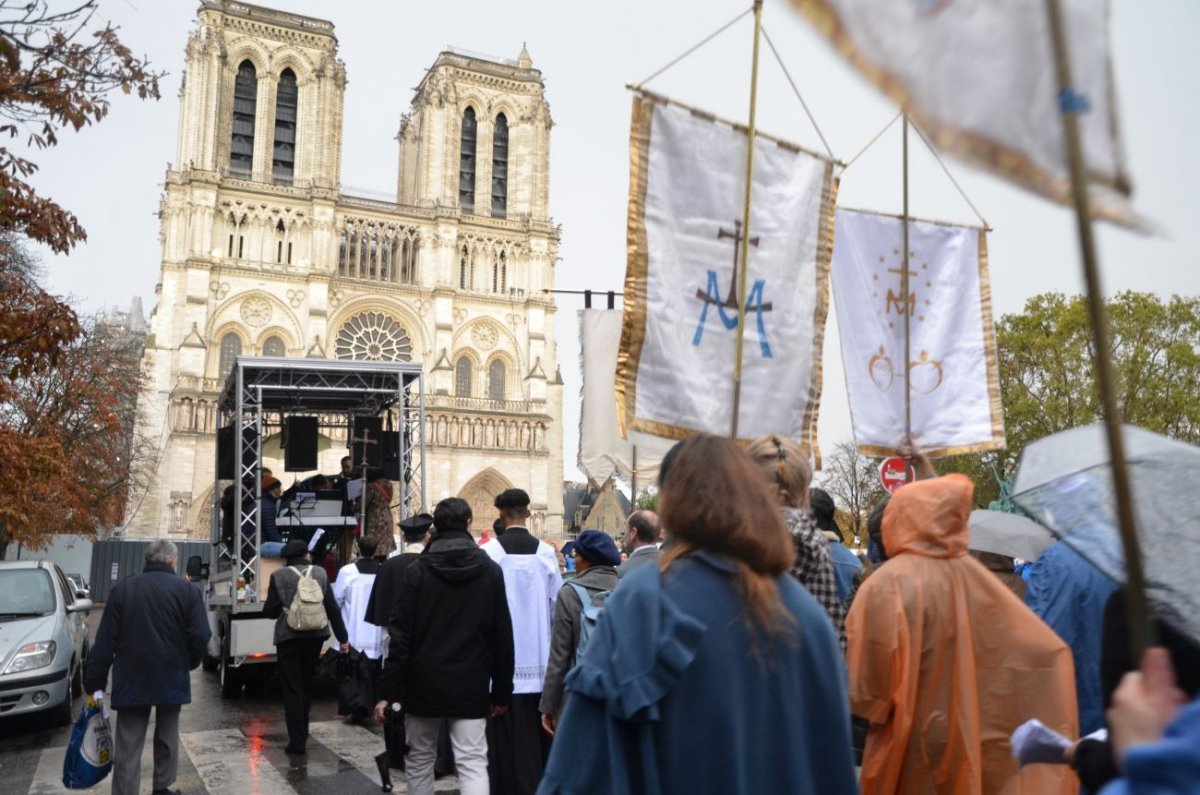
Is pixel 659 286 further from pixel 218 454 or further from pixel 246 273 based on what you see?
pixel 246 273

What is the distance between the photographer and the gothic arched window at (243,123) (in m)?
48.0

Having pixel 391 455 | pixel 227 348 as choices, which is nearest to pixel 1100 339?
pixel 391 455

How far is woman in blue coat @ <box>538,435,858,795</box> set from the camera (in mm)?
2107

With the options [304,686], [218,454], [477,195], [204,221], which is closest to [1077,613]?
[304,686]

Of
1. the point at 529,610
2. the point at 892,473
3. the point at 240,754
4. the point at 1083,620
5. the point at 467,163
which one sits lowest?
the point at 240,754

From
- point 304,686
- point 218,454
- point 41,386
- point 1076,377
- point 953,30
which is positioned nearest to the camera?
point 953,30

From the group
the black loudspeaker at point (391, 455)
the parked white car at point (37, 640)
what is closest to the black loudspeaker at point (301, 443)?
the black loudspeaker at point (391, 455)

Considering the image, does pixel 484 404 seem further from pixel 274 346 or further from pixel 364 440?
pixel 364 440

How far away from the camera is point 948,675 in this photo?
10.7ft

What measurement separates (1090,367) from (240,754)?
25659 mm

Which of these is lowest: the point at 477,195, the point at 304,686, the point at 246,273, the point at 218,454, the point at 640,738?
the point at 304,686

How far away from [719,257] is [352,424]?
1267 centimetres

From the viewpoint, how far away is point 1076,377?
27.7m

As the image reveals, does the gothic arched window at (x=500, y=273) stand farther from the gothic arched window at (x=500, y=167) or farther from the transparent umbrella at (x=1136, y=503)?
the transparent umbrella at (x=1136, y=503)
